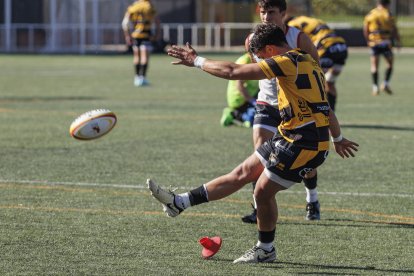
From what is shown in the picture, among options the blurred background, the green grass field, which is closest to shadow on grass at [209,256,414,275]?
the green grass field

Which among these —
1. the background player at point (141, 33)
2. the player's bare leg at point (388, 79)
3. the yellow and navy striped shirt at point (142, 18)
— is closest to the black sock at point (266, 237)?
the player's bare leg at point (388, 79)

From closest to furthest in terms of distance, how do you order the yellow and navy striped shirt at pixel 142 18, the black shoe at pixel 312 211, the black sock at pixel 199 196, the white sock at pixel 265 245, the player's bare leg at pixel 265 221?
1. the player's bare leg at pixel 265 221
2. the white sock at pixel 265 245
3. the black sock at pixel 199 196
4. the black shoe at pixel 312 211
5. the yellow and navy striped shirt at pixel 142 18

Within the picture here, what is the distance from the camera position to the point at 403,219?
962cm

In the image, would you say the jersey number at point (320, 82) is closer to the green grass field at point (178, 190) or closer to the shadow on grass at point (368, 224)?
the green grass field at point (178, 190)

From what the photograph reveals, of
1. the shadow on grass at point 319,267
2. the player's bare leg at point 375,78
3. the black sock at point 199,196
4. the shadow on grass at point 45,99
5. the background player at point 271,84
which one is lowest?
the shadow on grass at point 45,99

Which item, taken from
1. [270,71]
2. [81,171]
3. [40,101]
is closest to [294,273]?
[270,71]

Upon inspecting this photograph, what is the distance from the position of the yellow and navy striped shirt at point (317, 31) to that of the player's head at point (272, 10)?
626 cm

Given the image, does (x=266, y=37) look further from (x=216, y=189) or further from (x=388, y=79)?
(x=388, y=79)

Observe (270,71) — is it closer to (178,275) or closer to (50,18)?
A: (178,275)

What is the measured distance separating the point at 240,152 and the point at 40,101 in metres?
8.81

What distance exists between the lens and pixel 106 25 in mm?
49469

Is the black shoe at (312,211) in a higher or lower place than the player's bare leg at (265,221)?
lower

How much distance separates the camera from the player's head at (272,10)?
338 inches

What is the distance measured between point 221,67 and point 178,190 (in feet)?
12.9
